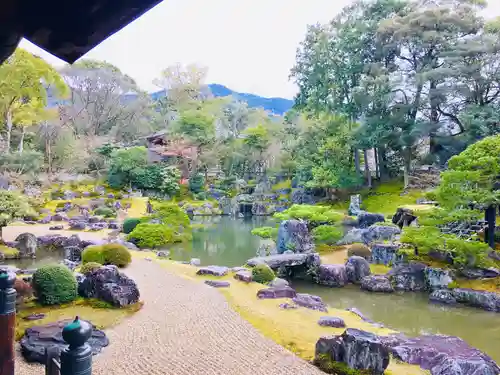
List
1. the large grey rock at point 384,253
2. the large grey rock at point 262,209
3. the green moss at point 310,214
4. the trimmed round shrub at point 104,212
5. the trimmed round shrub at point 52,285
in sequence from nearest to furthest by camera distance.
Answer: the trimmed round shrub at point 52,285
the large grey rock at point 384,253
the green moss at point 310,214
the trimmed round shrub at point 104,212
the large grey rock at point 262,209

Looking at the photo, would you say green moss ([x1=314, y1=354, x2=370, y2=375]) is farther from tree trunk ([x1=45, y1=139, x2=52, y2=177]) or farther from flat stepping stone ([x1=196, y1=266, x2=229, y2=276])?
tree trunk ([x1=45, y1=139, x2=52, y2=177])

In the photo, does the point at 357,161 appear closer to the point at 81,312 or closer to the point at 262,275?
the point at 262,275

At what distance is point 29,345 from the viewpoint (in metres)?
5.41

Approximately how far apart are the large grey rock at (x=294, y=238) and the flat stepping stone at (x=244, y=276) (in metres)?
3.00

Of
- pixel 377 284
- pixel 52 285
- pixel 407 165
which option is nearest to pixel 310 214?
pixel 377 284

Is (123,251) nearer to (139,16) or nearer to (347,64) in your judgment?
(139,16)

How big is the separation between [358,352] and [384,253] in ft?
24.7

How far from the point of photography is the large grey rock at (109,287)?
7.62m

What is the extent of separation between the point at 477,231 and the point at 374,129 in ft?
39.5

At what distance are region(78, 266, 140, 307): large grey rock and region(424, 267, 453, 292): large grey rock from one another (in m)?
7.02

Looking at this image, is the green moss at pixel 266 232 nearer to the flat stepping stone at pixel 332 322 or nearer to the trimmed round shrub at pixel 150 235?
the trimmed round shrub at pixel 150 235

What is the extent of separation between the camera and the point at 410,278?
10.7 m

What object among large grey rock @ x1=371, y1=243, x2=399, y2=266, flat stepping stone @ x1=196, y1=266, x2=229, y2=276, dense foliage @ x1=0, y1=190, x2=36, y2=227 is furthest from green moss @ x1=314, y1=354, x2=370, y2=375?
dense foliage @ x1=0, y1=190, x2=36, y2=227

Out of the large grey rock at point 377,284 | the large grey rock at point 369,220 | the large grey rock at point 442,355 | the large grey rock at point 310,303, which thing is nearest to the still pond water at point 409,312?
the large grey rock at point 377,284
